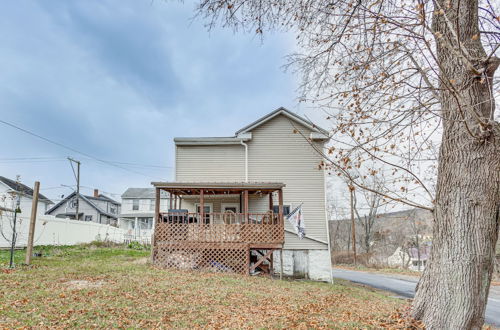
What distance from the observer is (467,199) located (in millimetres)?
4129

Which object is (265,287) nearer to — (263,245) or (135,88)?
(263,245)

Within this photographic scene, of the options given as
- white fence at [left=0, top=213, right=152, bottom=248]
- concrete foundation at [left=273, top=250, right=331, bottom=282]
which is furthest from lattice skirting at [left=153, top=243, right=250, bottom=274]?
white fence at [left=0, top=213, right=152, bottom=248]

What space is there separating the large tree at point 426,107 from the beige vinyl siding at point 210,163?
968 centimetres

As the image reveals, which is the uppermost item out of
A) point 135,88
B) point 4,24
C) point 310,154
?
point 135,88

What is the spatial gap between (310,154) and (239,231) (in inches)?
211

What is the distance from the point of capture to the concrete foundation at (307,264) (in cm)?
1425

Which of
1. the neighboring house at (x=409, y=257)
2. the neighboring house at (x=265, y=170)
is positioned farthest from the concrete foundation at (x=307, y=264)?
the neighboring house at (x=409, y=257)

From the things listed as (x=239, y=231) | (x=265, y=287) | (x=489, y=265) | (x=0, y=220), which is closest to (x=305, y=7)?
(x=489, y=265)

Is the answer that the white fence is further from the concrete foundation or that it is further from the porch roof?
the concrete foundation

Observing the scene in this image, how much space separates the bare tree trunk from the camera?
4.03 meters

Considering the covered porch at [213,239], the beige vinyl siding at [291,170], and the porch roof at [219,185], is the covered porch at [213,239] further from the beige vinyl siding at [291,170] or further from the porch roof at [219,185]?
the beige vinyl siding at [291,170]

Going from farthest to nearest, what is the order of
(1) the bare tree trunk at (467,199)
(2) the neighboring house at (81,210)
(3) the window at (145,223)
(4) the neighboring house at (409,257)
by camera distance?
(2) the neighboring house at (81,210)
(3) the window at (145,223)
(4) the neighboring house at (409,257)
(1) the bare tree trunk at (467,199)

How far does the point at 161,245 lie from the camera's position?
41.5ft

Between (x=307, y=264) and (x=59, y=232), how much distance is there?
16023 millimetres
